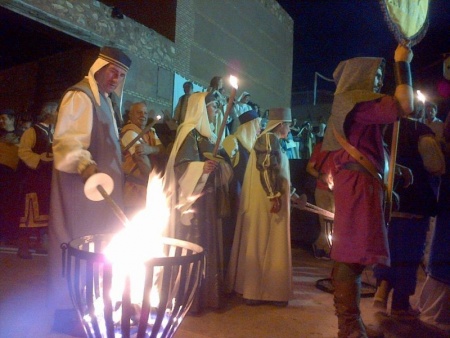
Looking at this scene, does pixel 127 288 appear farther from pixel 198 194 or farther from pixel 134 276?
pixel 198 194

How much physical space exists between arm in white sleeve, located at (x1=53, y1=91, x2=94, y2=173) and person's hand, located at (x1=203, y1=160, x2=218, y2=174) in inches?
49.4

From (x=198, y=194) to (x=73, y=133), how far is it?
1.48 meters

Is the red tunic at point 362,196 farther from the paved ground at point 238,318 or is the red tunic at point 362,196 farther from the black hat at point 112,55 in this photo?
the black hat at point 112,55

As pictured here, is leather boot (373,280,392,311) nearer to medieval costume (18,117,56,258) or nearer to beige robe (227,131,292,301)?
beige robe (227,131,292,301)

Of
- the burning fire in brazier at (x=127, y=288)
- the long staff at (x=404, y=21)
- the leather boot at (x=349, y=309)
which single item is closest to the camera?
the burning fire in brazier at (x=127, y=288)

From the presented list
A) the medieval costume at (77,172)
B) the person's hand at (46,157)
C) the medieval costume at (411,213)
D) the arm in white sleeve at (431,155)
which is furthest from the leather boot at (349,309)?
the person's hand at (46,157)

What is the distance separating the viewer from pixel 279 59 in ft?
53.2

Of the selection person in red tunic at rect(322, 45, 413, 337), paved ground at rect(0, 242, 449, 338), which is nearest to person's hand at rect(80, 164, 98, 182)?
paved ground at rect(0, 242, 449, 338)

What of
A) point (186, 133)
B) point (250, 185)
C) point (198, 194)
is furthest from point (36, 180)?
point (250, 185)

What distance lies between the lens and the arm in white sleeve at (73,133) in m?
2.64

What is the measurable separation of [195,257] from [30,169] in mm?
4594

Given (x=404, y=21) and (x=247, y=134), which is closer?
(x=404, y=21)

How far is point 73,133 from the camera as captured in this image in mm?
2840

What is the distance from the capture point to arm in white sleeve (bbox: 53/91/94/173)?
2.64 m
